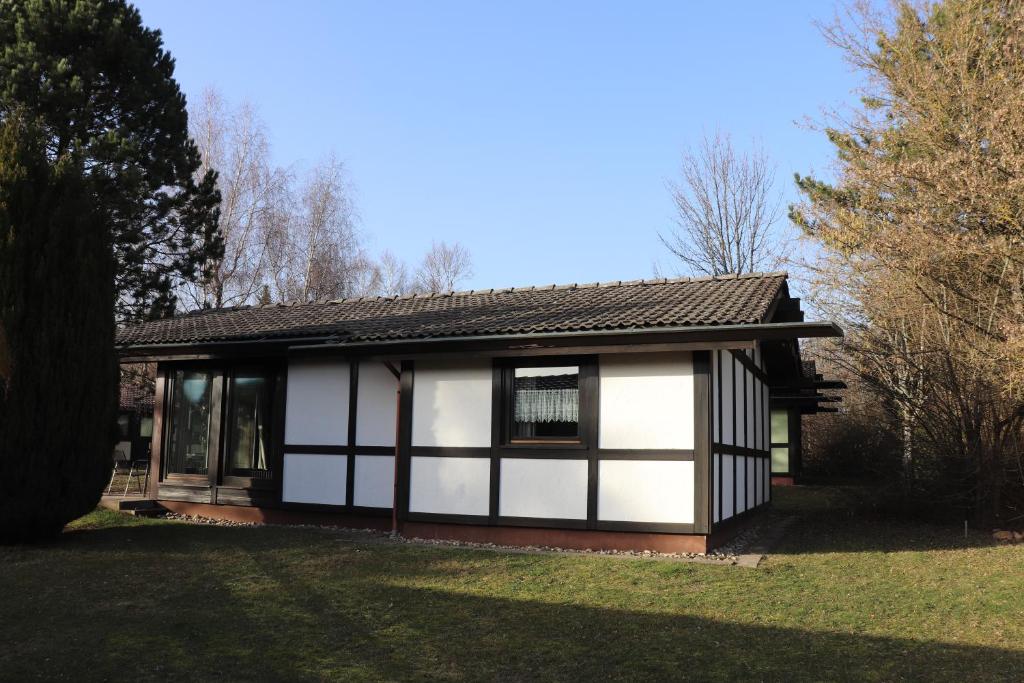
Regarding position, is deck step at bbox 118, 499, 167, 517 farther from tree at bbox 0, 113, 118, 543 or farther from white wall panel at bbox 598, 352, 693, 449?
white wall panel at bbox 598, 352, 693, 449

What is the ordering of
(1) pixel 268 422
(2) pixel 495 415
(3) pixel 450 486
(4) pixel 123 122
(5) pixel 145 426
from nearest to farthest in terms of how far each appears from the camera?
(2) pixel 495 415 < (3) pixel 450 486 < (1) pixel 268 422 < (4) pixel 123 122 < (5) pixel 145 426

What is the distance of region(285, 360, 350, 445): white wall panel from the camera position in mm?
11930

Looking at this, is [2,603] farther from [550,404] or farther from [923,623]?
[923,623]

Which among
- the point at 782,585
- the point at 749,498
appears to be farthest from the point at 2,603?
the point at 749,498

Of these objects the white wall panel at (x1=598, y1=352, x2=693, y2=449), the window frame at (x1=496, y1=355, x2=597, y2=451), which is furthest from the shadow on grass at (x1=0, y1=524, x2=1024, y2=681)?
the window frame at (x1=496, y1=355, x2=597, y2=451)

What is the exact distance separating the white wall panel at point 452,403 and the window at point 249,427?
2.96 m

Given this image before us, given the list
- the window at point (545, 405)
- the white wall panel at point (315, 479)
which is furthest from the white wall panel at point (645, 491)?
the white wall panel at point (315, 479)

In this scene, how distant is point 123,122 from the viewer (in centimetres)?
1888

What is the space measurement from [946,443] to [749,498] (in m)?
2.87

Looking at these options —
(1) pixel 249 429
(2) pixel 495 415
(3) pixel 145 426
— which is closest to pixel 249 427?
(1) pixel 249 429

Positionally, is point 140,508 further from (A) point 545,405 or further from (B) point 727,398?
(B) point 727,398

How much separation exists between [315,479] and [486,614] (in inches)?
231

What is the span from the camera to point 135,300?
19781mm

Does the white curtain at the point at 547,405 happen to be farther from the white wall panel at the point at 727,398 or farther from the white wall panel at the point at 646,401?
the white wall panel at the point at 727,398
